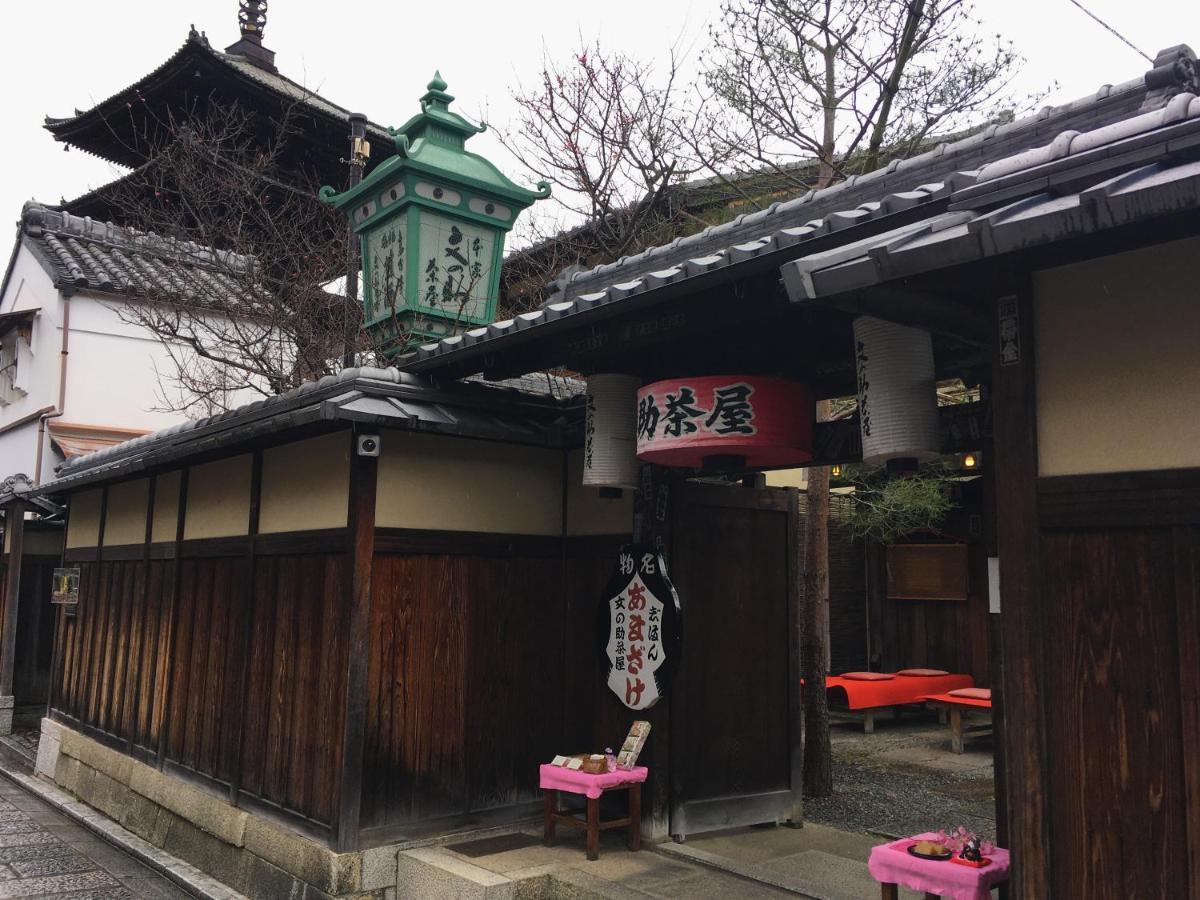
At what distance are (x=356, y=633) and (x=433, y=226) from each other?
5.70 m

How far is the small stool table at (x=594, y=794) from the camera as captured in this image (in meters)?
7.65

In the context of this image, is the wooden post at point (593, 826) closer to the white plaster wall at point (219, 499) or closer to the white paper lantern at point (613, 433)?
the white paper lantern at point (613, 433)

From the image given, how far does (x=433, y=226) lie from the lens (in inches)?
464

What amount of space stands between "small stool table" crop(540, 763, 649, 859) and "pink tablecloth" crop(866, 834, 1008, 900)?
2.68 metres

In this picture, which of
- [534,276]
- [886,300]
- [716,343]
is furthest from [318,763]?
[534,276]

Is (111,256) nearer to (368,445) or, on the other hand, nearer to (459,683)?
(368,445)

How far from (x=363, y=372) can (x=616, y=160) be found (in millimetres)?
8070

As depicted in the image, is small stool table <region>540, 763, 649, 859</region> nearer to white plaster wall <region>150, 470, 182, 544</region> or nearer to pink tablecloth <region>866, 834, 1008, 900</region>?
pink tablecloth <region>866, 834, 1008, 900</region>

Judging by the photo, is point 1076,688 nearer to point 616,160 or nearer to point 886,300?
point 886,300

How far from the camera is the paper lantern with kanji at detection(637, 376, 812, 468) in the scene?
271 inches

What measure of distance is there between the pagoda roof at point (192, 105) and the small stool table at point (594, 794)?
20.3 metres

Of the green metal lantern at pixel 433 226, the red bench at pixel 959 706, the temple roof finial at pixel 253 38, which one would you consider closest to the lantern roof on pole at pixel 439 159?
the green metal lantern at pixel 433 226

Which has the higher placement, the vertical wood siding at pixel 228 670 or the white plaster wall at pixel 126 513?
the white plaster wall at pixel 126 513

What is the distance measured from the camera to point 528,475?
939 cm
